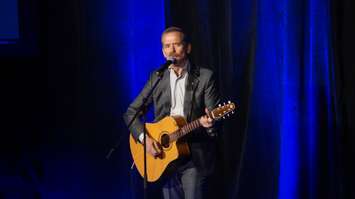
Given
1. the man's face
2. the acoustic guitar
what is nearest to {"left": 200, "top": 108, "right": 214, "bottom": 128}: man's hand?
the acoustic guitar

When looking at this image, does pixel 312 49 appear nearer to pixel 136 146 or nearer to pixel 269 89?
pixel 269 89

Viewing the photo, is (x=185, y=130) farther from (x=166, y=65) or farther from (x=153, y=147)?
(x=166, y=65)

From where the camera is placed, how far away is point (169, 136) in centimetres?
387

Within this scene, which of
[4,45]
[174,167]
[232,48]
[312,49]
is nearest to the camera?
[174,167]

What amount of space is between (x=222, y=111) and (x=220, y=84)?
3.41ft

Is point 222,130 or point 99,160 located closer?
point 222,130

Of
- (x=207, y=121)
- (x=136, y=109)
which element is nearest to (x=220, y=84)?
(x=136, y=109)

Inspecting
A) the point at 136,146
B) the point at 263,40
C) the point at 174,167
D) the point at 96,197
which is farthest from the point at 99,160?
the point at 263,40

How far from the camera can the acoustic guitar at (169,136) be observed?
3.62m

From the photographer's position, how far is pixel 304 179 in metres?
4.29

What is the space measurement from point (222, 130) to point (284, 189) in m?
0.67

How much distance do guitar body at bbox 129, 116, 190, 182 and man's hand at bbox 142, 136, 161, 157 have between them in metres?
0.03

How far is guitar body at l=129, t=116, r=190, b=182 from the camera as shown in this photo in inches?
150

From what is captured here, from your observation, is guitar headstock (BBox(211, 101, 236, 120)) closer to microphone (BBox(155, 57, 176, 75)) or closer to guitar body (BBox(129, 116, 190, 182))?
guitar body (BBox(129, 116, 190, 182))
